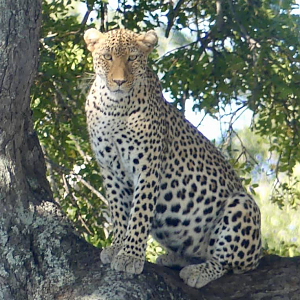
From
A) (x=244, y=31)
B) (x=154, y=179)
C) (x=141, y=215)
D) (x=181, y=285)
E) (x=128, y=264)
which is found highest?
(x=244, y=31)

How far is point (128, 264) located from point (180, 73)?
2.71 m

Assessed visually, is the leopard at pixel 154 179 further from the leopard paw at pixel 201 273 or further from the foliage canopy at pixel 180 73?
the foliage canopy at pixel 180 73

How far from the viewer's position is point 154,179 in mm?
5461

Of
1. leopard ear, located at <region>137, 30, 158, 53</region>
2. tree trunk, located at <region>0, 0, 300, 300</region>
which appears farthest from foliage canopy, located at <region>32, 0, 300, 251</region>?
tree trunk, located at <region>0, 0, 300, 300</region>

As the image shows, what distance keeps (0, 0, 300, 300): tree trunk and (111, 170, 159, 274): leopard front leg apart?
8.3 inches

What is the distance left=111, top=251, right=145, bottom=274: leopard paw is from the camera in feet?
16.4

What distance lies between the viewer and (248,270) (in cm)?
569

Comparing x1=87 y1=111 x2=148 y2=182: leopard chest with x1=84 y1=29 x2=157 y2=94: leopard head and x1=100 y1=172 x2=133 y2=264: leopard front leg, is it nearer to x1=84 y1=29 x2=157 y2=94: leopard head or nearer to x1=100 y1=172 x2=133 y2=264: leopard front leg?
x1=100 y1=172 x2=133 y2=264: leopard front leg

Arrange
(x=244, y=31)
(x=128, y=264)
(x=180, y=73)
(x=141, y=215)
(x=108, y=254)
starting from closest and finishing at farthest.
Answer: (x=128, y=264), (x=108, y=254), (x=141, y=215), (x=244, y=31), (x=180, y=73)

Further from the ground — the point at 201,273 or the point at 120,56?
the point at 120,56

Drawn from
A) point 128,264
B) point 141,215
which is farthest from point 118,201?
point 128,264

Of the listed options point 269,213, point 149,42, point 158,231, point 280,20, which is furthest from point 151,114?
point 269,213

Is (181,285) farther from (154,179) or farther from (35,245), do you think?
(35,245)

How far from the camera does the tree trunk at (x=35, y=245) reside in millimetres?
4871
